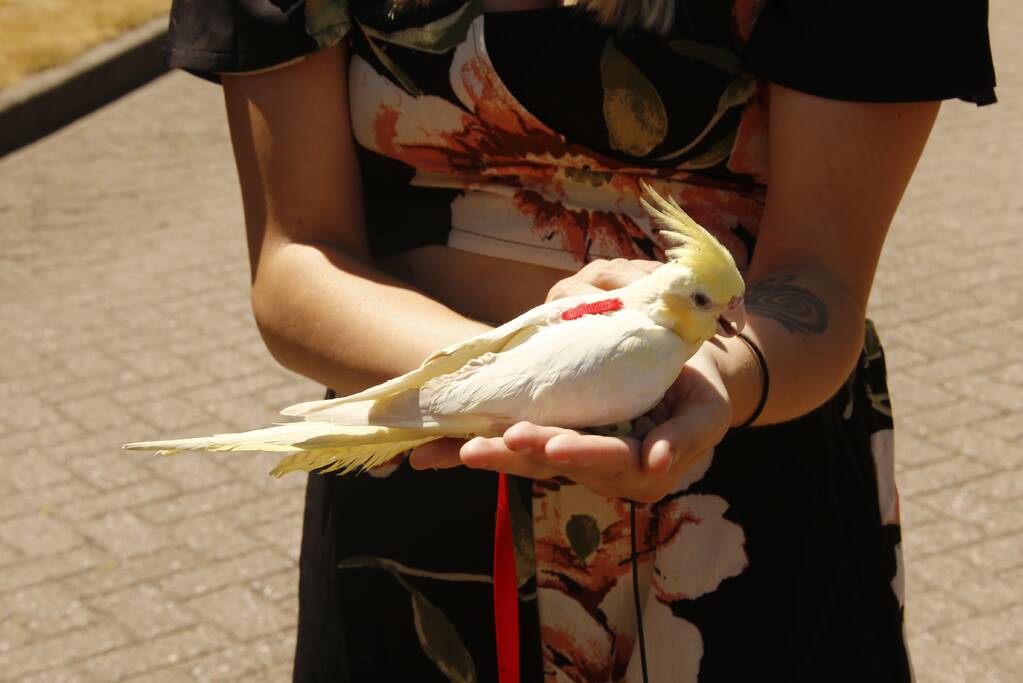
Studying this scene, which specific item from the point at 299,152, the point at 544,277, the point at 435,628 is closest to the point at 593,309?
the point at 544,277

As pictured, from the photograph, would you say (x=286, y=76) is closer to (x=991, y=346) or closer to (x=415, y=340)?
(x=415, y=340)

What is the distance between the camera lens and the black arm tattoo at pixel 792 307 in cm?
140

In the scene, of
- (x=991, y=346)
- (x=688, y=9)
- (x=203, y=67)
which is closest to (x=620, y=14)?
(x=688, y=9)

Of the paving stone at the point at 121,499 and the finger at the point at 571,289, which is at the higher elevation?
the finger at the point at 571,289

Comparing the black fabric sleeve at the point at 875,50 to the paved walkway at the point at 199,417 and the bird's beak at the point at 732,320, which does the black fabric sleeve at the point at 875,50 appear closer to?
the bird's beak at the point at 732,320

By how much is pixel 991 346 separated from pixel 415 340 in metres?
3.97

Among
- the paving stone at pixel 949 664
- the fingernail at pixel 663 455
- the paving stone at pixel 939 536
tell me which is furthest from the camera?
the paving stone at pixel 939 536

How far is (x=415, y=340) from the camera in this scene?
1439mm

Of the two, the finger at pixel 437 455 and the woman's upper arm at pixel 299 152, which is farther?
the woman's upper arm at pixel 299 152

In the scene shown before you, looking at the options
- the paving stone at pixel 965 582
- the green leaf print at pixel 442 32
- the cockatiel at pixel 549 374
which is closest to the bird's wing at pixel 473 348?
the cockatiel at pixel 549 374

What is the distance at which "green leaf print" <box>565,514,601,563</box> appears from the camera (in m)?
1.59

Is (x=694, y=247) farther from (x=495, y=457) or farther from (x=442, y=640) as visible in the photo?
(x=442, y=640)

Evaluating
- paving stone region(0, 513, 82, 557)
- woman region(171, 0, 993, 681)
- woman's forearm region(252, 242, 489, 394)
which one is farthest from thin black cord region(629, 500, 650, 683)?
paving stone region(0, 513, 82, 557)

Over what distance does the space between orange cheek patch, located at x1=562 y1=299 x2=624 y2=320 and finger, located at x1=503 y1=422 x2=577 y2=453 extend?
16 cm
